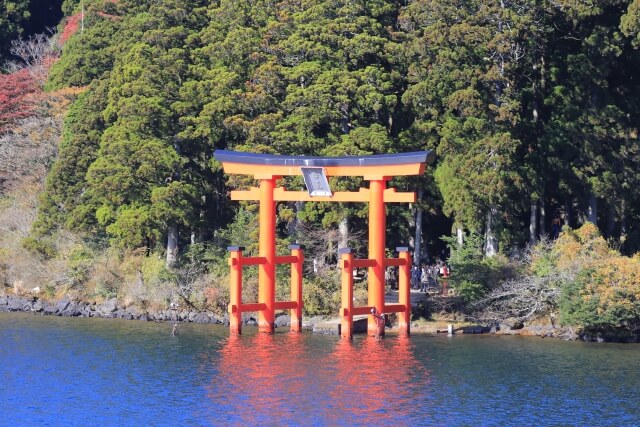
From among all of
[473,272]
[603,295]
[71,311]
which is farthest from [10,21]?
[603,295]

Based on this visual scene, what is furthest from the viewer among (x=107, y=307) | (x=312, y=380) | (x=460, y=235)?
(x=107, y=307)

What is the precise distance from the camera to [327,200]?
41344 mm

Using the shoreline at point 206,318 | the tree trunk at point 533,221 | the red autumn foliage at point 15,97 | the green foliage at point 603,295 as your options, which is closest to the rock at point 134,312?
the shoreline at point 206,318

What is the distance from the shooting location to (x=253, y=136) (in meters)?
46.6

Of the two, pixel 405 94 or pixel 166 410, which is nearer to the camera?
pixel 166 410

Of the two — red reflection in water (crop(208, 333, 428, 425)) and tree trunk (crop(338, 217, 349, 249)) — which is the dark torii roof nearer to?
tree trunk (crop(338, 217, 349, 249))

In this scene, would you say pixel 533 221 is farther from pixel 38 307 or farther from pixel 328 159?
pixel 38 307

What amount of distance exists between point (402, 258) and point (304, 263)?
22.7 ft

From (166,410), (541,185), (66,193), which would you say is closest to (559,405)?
(166,410)

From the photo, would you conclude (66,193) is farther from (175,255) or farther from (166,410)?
(166,410)

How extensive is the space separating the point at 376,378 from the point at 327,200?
906 cm

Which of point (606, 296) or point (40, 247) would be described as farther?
point (40, 247)

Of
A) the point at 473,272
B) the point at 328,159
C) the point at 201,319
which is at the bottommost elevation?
the point at 201,319

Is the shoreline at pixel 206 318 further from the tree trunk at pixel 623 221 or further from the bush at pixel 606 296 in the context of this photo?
the tree trunk at pixel 623 221
